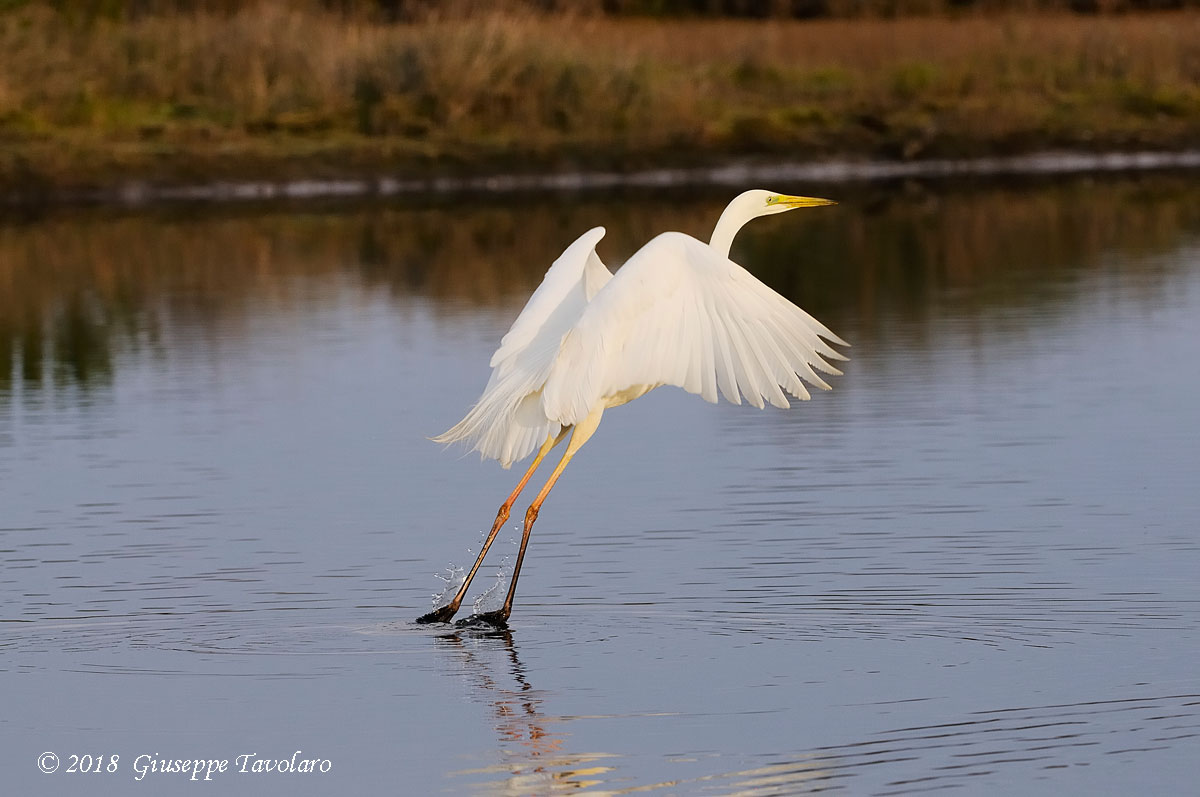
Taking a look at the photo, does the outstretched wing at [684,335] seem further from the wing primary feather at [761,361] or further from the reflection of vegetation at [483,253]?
the reflection of vegetation at [483,253]

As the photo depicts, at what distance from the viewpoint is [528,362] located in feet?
29.7

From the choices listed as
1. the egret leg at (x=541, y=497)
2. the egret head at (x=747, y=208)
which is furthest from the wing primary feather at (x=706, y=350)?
the egret leg at (x=541, y=497)

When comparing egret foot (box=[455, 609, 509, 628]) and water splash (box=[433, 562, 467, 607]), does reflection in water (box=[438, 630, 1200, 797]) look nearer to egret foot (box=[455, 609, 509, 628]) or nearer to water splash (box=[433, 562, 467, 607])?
egret foot (box=[455, 609, 509, 628])

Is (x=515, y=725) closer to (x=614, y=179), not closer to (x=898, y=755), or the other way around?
(x=898, y=755)

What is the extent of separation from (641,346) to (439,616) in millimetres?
1352

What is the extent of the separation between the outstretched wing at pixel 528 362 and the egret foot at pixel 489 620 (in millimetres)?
632

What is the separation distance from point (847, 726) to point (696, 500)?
12.4ft

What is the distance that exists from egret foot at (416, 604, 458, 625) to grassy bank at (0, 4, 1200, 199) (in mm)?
20292

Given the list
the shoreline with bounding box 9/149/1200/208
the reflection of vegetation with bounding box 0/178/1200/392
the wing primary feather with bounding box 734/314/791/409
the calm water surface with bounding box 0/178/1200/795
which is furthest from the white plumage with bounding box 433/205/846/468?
the shoreline with bounding box 9/149/1200/208

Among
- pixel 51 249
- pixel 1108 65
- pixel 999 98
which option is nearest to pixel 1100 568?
pixel 51 249

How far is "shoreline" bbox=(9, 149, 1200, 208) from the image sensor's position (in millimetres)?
A: 28375

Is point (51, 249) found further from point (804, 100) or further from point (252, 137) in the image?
point (804, 100)

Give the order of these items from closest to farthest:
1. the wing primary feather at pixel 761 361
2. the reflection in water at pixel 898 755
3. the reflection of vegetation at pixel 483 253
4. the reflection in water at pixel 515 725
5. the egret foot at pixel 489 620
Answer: the reflection in water at pixel 898 755 < the reflection in water at pixel 515 725 < the wing primary feather at pixel 761 361 < the egret foot at pixel 489 620 < the reflection of vegetation at pixel 483 253

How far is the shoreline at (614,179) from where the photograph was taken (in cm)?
2838
